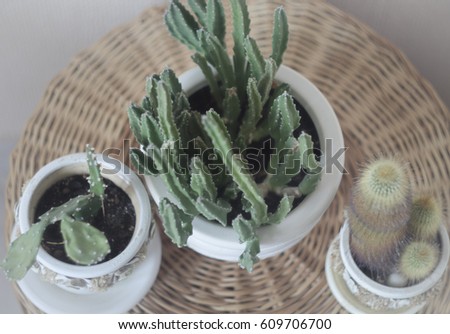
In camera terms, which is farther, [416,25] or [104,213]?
[416,25]

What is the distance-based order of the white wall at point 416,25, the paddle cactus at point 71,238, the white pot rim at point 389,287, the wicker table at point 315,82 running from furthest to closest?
the white wall at point 416,25
the wicker table at point 315,82
the white pot rim at point 389,287
the paddle cactus at point 71,238

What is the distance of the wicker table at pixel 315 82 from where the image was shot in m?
0.83

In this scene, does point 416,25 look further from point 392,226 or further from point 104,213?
point 104,213

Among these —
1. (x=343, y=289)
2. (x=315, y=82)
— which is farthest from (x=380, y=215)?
(x=315, y=82)

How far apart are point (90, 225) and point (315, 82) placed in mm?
406

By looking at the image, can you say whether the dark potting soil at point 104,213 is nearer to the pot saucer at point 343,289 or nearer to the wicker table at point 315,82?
the wicker table at point 315,82

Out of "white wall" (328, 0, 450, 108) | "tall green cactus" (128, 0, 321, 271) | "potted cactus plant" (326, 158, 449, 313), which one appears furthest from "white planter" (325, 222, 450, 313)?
"white wall" (328, 0, 450, 108)

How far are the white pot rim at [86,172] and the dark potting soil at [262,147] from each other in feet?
0.34

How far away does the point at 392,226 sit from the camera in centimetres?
69

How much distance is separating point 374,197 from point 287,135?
11 centimetres

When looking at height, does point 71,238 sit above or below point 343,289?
above

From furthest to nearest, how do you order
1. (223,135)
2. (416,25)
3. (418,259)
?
(416,25) → (418,259) → (223,135)

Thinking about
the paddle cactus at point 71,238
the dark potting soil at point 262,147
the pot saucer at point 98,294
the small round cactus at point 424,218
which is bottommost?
the small round cactus at point 424,218

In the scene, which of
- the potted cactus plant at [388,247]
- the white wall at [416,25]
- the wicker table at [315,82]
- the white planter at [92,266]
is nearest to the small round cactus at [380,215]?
the potted cactus plant at [388,247]
